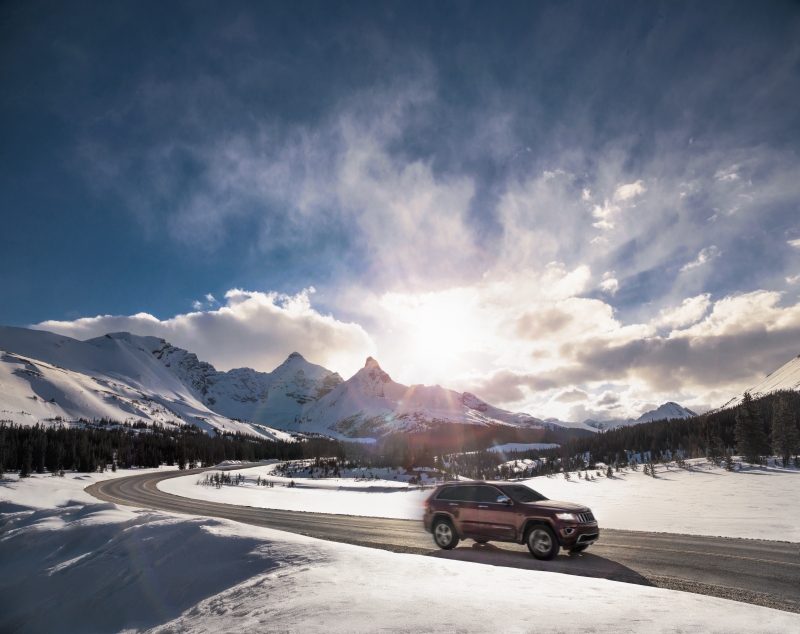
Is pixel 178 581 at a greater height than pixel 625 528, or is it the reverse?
pixel 178 581

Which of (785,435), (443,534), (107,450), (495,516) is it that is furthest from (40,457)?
(785,435)

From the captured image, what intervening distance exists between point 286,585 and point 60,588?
668 cm

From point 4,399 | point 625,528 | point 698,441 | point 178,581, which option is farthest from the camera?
point 4,399

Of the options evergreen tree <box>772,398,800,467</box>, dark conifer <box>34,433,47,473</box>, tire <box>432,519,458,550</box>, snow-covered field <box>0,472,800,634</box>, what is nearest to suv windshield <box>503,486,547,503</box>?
tire <box>432,519,458,550</box>

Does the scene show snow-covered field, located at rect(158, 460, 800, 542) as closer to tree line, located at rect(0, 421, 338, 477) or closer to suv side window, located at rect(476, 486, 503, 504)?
suv side window, located at rect(476, 486, 503, 504)

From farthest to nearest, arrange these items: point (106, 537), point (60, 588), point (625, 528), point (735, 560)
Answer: point (625, 528)
point (106, 537)
point (735, 560)
point (60, 588)

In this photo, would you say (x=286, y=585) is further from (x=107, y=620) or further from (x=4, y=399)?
(x=4, y=399)

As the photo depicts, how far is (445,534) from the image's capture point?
41.4ft

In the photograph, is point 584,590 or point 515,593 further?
point 584,590

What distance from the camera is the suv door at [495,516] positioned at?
11.5 meters

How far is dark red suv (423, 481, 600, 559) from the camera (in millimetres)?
10711

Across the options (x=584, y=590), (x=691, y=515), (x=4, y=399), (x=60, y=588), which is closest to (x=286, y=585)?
(x=584, y=590)

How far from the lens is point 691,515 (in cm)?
1881

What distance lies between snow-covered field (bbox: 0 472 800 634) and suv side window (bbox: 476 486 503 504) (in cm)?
324
